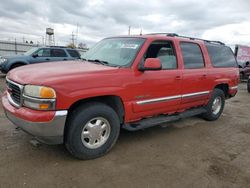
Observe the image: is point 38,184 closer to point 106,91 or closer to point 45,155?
point 45,155

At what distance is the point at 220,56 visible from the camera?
6.11 metres

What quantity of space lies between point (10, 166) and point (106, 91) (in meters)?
1.65

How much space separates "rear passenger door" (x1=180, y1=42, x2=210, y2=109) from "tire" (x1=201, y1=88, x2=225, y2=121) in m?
0.37

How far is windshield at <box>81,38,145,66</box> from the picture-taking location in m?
4.10

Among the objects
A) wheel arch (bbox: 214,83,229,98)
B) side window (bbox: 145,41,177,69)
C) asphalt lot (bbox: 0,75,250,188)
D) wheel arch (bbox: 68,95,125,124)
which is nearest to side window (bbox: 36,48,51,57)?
asphalt lot (bbox: 0,75,250,188)

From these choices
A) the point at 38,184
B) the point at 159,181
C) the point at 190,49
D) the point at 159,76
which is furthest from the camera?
the point at 190,49

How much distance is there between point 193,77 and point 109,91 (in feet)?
7.29

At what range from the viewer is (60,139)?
3.27 meters

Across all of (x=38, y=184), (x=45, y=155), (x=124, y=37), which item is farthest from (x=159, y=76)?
(x=38, y=184)

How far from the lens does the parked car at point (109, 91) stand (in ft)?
10.3

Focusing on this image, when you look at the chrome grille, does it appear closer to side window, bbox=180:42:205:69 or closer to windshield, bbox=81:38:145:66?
windshield, bbox=81:38:145:66

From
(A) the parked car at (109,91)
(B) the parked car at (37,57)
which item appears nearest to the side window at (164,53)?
(A) the parked car at (109,91)

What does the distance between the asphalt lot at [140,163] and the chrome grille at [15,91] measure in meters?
0.84

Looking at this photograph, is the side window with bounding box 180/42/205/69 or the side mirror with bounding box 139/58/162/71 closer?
the side mirror with bounding box 139/58/162/71
